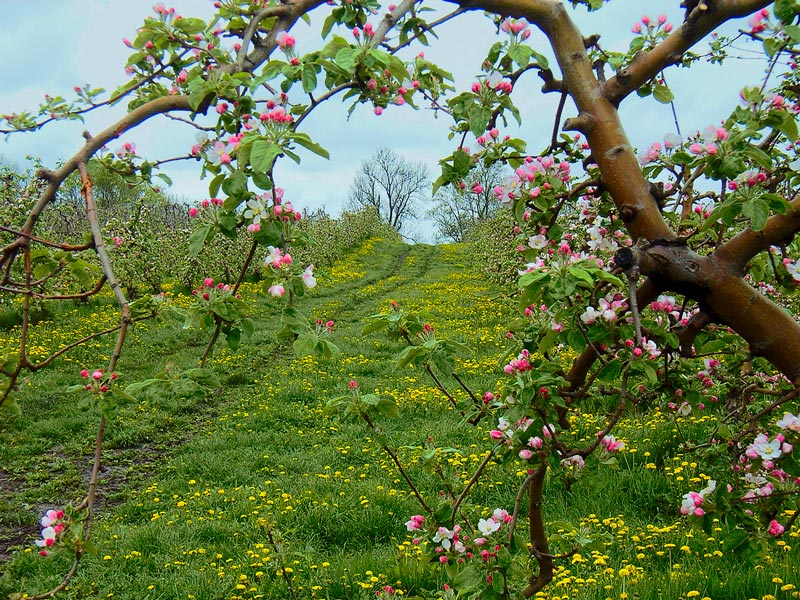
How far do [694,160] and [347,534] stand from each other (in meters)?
3.78

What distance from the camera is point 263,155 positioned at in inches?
40.4

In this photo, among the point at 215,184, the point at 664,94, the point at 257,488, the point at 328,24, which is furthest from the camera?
the point at 257,488

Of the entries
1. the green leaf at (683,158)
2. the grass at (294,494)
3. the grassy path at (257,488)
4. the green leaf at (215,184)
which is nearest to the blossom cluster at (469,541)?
the grass at (294,494)

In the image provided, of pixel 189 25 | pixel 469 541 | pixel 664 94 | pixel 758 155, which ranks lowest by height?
pixel 469 541

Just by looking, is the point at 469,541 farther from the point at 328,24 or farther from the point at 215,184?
the point at 328,24

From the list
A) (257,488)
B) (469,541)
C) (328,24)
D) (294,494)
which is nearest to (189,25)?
(328,24)

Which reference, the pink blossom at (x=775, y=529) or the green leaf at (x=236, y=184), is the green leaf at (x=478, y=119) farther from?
the pink blossom at (x=775, y=529)

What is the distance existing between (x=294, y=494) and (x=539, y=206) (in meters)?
4.04

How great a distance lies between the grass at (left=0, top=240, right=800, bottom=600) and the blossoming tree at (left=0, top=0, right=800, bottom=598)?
267 mm

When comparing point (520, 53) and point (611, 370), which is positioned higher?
point (520, 53)

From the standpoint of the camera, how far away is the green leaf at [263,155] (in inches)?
39.7

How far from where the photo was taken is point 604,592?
125 inches

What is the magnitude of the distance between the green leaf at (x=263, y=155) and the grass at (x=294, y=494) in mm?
478

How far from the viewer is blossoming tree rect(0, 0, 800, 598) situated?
125 centimetres
